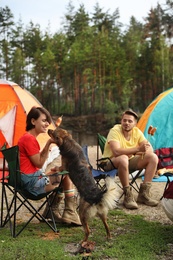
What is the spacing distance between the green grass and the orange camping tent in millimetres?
2940

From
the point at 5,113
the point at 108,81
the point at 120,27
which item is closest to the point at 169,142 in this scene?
the point at 5,113

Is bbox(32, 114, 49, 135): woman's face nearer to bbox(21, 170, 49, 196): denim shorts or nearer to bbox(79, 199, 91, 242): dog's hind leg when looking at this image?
bbox(21, 170, 49, 196): denim shorts

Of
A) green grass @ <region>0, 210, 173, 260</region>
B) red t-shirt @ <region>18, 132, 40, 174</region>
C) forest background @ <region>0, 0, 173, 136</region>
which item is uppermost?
forest background @ <region>0, 0, 173, 136</region>

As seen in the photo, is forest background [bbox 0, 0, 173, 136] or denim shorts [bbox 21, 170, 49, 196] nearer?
denim shorts [bbox 21, 170, 49, 196]

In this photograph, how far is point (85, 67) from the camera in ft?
59.3

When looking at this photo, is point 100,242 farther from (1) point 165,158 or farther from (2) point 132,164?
(1) point 165,158

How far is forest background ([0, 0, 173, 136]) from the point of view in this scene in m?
17.9

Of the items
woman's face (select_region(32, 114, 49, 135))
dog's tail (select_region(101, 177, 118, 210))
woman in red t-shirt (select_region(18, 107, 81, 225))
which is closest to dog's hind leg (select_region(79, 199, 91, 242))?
dog's tail (select_region(101, 177, 118, 210))

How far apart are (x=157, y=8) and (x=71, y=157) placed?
22385 millimetres

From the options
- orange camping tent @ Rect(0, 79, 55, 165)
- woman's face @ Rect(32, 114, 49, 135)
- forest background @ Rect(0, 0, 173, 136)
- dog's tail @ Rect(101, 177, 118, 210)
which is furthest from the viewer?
forest background @ Rect(0, 0, 173, 136)

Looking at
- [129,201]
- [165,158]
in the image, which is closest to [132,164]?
[129,201]

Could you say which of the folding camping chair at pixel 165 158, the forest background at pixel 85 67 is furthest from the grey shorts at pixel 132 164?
the forest background at pixel 85 67

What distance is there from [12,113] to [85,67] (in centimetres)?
1238

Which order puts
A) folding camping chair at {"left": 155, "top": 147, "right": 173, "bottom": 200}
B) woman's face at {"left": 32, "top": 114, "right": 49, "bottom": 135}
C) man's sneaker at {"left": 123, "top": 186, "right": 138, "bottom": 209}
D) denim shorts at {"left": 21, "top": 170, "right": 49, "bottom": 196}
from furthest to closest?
1. folding camping chair at {"left": 155, "top": 147, "right": 173, "bottom": 200}
2. man's sneaker at {"left": 123, "top": 186, "right": 138, "bottom": 209}
3. woman's face at {"left": 32, "top": 114, "right": 49, "bottom": 135}
4. denim shorts at {"left": 21, "top": 170, "right": 49, "bottom": 196}
